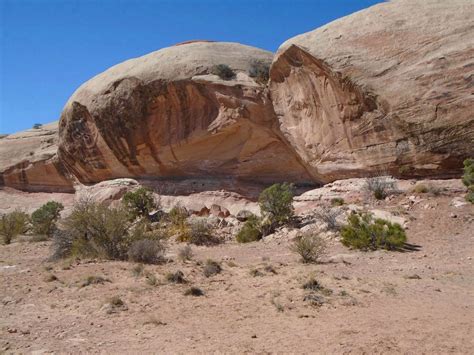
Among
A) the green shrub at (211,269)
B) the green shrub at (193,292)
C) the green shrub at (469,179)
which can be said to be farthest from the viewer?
the green shrub at (469,179)

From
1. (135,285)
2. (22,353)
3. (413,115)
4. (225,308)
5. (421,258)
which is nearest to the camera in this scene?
(22,353)

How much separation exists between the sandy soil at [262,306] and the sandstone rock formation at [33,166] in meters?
16.0

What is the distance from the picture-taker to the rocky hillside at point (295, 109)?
12.7 meters

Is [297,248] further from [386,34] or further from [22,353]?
[386,34]

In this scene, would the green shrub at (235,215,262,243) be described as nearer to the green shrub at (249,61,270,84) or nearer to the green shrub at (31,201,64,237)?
the green shrub at (249,61,270,84)

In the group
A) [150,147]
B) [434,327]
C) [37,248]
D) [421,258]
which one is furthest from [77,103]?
[434,327]

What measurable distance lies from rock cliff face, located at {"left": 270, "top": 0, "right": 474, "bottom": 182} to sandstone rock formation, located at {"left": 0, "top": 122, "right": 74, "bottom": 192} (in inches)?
626

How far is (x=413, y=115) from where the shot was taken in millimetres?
12820

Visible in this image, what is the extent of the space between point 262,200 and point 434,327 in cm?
974

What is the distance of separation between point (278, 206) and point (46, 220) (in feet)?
33.6

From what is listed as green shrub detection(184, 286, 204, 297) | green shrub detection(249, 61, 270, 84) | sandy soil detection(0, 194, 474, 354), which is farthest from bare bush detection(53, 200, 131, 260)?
green shrub detection(249, 61, 270, 84)

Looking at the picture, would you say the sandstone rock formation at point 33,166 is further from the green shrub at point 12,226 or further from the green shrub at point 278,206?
the green shrub at point 278,206

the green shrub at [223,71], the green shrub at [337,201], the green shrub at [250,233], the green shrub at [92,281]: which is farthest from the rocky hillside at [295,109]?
the green shrub at [92,281]

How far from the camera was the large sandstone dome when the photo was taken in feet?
58.9
